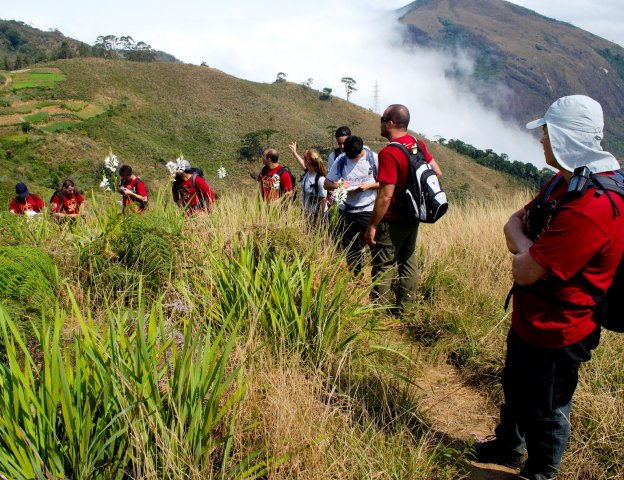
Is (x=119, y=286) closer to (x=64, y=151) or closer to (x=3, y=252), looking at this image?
(x=3, y=252)

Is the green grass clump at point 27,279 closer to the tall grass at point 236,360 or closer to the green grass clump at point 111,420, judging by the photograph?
the tall grass at point 236,360

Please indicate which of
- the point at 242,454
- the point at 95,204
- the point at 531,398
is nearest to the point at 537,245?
the point at 531,398

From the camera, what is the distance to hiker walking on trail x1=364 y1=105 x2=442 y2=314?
3.44 m

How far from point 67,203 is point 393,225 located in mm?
4352

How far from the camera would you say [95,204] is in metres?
4.02

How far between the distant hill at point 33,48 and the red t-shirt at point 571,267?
105m

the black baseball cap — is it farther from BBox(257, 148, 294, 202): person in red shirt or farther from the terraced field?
the terraced field

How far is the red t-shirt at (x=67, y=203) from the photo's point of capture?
226 inches

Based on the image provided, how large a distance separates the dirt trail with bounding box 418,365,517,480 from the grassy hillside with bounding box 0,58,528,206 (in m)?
39.0

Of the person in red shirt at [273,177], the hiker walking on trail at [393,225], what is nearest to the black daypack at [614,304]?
the hiker walking on trail at [393,225]

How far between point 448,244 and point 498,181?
104086 mm

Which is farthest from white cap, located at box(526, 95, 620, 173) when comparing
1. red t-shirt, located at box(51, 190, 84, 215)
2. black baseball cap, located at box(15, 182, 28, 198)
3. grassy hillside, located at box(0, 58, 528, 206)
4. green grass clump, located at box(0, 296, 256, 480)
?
grassy hillside, located at box(0, 58, 528, 206)

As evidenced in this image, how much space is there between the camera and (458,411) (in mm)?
2738

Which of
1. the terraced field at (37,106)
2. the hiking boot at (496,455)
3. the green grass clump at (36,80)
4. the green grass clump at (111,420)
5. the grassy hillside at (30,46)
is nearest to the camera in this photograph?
the green grass clump at (111,420)
